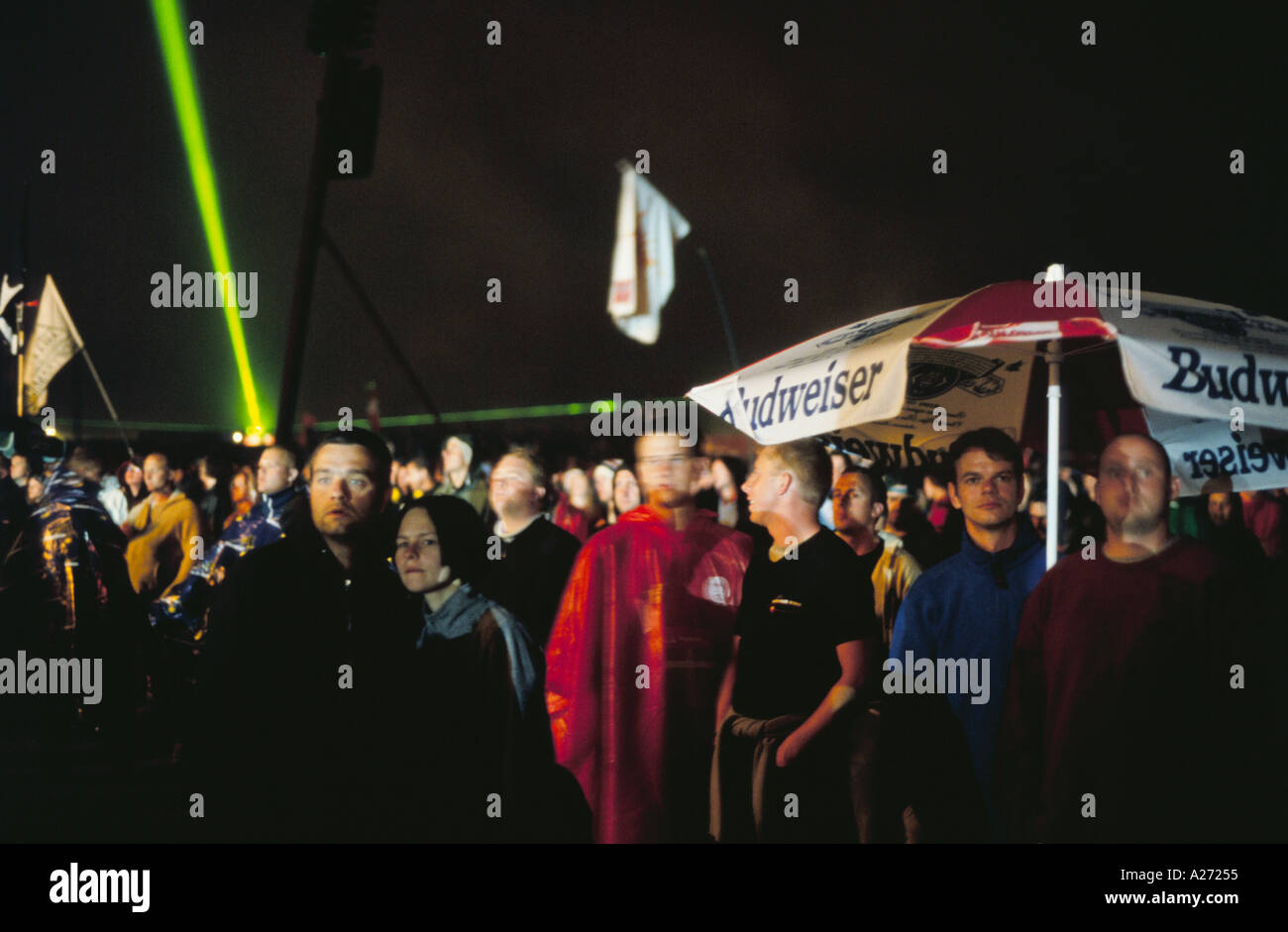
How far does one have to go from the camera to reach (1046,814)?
13.4 ft

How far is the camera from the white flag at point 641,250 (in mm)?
19938

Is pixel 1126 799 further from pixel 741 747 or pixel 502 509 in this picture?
pixel 502 509

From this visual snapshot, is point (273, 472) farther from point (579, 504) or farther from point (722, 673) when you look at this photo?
point (579, 504)

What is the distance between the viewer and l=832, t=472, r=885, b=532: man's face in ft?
20.6

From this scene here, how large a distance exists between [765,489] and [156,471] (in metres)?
6.50

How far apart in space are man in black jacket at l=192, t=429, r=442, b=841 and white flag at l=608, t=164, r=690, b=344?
54.8 feet

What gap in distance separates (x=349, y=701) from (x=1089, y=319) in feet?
9.70

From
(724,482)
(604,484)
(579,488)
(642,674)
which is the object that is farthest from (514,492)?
(604,484)

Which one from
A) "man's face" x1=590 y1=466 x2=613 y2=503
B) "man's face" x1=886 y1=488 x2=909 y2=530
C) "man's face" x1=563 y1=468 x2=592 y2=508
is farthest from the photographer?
"man's face" x1=590 y1=466 x2=613 y2=503

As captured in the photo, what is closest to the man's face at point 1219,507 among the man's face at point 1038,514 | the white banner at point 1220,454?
the man's face at point 1038,514

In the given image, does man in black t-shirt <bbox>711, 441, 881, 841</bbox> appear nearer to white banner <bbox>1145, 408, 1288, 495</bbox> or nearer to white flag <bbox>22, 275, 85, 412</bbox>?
white banner <bbox>1145, 408, 1288, 495</bbox>

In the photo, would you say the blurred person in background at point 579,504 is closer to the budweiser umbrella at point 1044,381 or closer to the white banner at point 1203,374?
the budweiser umbrella at point 1044,381

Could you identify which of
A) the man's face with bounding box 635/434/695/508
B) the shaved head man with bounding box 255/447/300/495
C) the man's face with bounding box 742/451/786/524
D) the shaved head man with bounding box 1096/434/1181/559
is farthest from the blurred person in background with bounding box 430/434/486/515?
the shaved head man with bounding box 1096/434/1181/559
